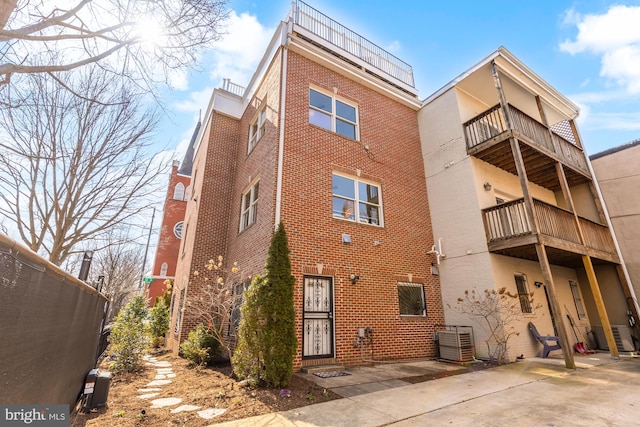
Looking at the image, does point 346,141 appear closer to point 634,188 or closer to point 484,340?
point 484,340

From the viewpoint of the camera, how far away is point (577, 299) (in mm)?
11906

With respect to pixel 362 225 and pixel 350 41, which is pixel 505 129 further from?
pixel 350 41

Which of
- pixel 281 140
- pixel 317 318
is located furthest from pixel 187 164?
pixel 317 318

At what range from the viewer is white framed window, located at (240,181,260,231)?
9.79 metres

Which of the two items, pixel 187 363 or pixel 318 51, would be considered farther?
pixel 318 51

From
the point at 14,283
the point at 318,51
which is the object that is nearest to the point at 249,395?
the point at 14,283

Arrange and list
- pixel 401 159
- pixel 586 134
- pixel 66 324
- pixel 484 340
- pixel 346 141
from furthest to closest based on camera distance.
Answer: pixel 586 134 → pixel 401 159 → pixel 346 141 → pixel 484 340 → pixel 66 324

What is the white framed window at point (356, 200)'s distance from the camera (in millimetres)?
9148

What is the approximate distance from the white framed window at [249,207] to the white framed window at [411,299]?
520 cm

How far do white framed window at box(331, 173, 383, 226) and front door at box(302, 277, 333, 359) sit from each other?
2.13 m

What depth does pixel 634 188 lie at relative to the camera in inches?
467

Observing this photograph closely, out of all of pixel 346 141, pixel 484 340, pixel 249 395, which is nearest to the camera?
pixel 249 395

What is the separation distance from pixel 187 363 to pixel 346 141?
855 cm

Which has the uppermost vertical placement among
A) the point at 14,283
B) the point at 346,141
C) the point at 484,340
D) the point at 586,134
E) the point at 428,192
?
the point at 586,134
